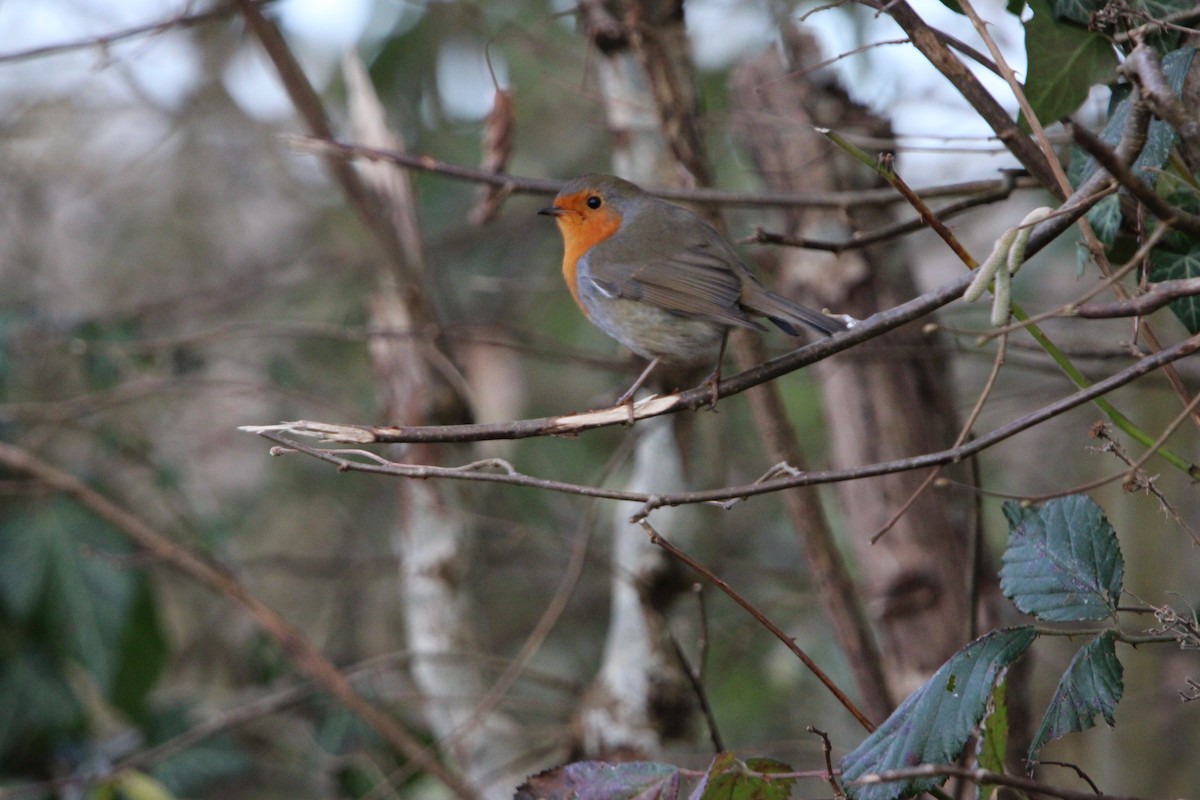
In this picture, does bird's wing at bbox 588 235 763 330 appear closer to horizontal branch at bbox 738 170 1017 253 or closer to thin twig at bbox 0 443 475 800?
horizontal branch at bbox 738 170 1017 253

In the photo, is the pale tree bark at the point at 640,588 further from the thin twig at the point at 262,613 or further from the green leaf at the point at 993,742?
the green leaf at the point at 993,742

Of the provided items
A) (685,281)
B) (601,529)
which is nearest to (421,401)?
(685,281)

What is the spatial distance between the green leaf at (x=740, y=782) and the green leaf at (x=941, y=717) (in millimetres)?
98

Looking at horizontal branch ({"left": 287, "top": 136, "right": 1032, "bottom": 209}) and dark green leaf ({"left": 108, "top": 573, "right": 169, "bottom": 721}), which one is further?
dark green leaf ({"left": 108, "top": 573, "right": 169, "bottom": 721})

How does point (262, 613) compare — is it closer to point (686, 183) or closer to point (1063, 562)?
point (686, 183)

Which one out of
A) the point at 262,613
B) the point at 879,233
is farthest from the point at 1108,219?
the point at 262,613

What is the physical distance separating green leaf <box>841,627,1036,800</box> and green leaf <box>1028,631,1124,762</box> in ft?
0.26

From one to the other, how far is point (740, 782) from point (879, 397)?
1.95 metres

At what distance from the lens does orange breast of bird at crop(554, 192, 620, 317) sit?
128 inches

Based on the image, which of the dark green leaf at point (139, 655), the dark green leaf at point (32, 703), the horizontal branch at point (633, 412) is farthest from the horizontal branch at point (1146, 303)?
the dark green leaf at point (32, 703)

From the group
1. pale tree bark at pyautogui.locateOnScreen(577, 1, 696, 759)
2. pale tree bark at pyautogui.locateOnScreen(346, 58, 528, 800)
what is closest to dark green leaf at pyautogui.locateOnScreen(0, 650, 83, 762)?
pale tree bark at pyautogui.locateOnScreen(346, 58, 528, 800)

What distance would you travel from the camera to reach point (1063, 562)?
1.68 meters

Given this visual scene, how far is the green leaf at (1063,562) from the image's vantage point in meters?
1.64

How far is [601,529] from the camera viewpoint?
19.9 ft
